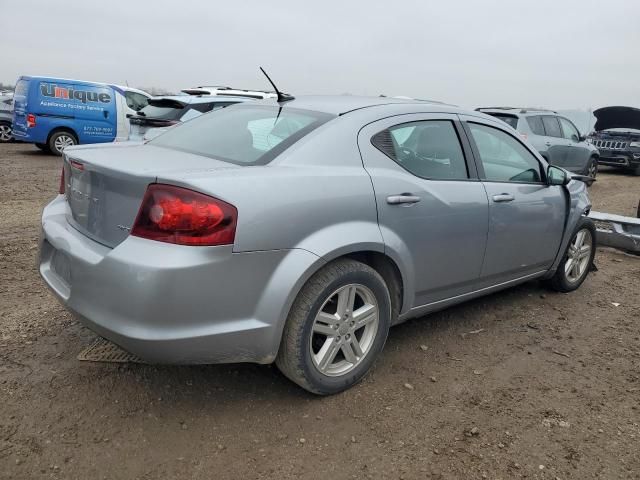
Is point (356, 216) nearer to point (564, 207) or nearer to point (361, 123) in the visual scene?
point (361, 123)

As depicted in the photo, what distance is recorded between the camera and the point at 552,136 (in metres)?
11.1

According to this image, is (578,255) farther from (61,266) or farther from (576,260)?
(61,266)

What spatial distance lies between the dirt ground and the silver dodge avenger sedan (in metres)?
0.29

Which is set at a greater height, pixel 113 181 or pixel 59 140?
pixel 113 181

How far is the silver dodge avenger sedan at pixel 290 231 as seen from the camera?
7.38 ft

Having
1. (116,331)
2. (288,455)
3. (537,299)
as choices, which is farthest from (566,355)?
(116,331)

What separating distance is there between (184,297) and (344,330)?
909 mm

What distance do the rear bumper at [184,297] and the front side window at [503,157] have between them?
1.70 m

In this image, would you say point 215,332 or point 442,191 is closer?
point 215,332

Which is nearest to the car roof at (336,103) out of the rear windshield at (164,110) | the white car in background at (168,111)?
the white car in background at (168,111)

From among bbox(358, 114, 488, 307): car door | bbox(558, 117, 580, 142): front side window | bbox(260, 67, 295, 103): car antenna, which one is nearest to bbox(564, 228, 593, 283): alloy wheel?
bbox(358, 114, 488, 307): car door

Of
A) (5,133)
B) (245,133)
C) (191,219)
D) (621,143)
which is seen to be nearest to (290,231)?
(191,219)

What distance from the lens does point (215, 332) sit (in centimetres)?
231

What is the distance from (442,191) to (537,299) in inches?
72.4
